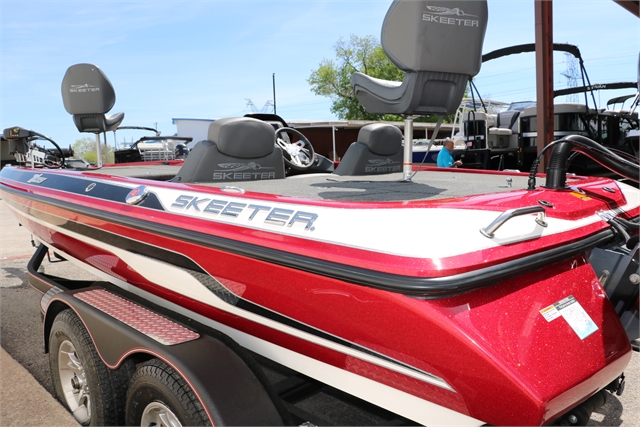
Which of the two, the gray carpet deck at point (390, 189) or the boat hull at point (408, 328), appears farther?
the gray carpet deck at point (390, 189)

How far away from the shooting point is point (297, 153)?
14.3 feet

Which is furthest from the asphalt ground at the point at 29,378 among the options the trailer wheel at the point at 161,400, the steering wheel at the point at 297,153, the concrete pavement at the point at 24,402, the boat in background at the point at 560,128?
the boat in background at the point at 560,128

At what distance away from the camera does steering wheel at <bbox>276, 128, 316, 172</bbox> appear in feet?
13.8

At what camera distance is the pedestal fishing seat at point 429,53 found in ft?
7.61

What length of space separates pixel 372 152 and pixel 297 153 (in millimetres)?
898

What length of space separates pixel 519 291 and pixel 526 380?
271 mm

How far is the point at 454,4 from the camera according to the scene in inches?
92.1

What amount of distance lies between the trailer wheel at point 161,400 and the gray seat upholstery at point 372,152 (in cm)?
206

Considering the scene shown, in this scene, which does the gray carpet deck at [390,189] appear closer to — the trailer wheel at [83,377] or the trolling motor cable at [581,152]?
the trolling motor cable at [581,152]

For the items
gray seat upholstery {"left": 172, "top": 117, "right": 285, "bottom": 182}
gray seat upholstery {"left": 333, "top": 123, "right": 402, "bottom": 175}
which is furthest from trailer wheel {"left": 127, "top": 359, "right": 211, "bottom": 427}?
gray seat upholstery {"left": 333, "top": 123, "right": 402, "bottom": 175}

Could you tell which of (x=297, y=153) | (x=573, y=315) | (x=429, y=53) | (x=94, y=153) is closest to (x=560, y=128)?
(x=297, y=153)

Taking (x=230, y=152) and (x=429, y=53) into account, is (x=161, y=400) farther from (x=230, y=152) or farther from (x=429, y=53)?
(x=429, y=53)

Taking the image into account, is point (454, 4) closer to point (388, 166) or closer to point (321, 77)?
point (388, 166)

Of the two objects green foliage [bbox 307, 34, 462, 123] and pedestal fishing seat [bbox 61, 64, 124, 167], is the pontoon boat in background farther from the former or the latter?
green foliage [bbox 307, 34, 462, 123]
